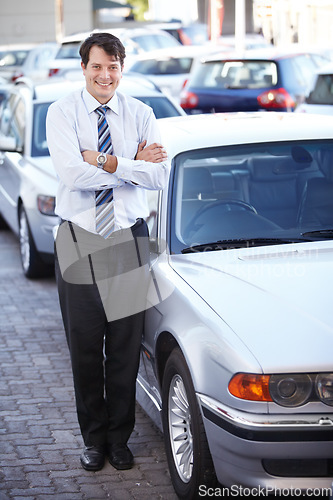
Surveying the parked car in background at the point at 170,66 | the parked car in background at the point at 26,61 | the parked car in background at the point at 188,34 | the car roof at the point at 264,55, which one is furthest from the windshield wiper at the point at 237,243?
the parked car in background at the point at 188,34

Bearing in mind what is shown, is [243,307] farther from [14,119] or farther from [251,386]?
[14,119]

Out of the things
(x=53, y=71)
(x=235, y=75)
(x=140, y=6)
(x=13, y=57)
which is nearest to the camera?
(x=235, y=75)

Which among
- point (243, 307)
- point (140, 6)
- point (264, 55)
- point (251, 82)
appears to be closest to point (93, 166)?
point (243, 307)

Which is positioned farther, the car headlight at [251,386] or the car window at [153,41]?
the car window at [153,41]

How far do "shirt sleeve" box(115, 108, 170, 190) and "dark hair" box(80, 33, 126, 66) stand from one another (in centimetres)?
31

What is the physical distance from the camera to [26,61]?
27156 mm

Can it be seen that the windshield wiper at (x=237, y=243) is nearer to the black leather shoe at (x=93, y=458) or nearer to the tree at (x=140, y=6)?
the black leather shoe at (x=93, y=458)

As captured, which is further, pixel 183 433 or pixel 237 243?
pixel 237 243

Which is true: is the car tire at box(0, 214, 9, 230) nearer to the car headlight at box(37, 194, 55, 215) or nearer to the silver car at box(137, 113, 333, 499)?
the car headlight at box(37, 194, 55, 215)

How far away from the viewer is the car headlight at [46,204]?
7965mm

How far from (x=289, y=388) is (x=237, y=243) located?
1.24 meters

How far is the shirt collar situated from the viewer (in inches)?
165

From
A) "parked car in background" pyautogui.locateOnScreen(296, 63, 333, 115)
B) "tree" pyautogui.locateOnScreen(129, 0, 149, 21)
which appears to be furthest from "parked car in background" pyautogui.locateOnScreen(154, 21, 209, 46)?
"tree" pyautogui.locateOnScreen(129, 0, 149, 21)

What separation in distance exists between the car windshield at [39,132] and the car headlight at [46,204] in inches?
31.5
